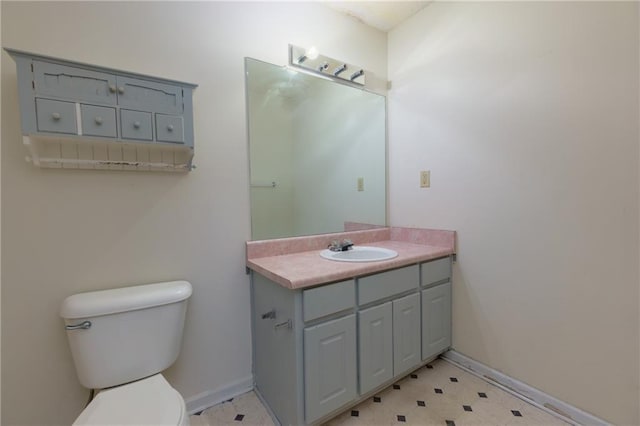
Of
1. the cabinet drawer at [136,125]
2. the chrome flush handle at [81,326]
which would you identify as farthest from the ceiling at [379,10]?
the chrome flush handle at [81,326]

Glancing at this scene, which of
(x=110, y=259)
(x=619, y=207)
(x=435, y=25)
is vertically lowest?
(x=110, y=259)

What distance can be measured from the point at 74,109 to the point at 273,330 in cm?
128

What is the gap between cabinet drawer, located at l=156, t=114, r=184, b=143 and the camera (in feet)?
4.07

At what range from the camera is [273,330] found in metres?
1.43

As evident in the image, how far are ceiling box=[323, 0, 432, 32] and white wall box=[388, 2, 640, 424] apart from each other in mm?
96

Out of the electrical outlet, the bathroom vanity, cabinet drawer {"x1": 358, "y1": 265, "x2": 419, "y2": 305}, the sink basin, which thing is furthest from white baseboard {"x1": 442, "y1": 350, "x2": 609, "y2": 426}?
the electrical outlet

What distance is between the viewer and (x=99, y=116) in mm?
1120

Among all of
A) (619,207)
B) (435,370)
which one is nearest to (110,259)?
(435,370)

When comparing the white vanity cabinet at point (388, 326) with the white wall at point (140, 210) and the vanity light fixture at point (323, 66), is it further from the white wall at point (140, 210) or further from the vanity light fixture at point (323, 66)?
the vanity light fixture at point (323, 66)

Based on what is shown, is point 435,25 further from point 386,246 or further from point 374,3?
point 386,246

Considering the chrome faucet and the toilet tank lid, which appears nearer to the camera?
the toilet tank lid

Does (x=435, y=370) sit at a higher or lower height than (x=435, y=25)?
lower

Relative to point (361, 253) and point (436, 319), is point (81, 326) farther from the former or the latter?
point (436, 319)

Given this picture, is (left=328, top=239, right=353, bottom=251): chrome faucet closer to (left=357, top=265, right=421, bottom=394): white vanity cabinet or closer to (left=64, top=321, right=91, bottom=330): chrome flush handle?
(left=357, top=265, right=421, bottom=394): white vanity cabinet
